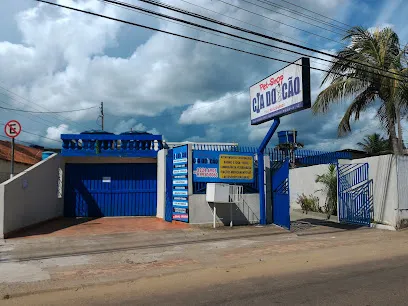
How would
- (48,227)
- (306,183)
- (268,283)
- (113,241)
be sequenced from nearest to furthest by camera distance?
(268,283)
(113,241)
(48,227)
(306,183)

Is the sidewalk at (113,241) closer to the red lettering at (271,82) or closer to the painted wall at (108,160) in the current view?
the painted wall at (108,160)

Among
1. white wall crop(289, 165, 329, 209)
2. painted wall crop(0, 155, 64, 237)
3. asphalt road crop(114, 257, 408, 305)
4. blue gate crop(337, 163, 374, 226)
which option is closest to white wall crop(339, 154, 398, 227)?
blue gate crop(337, 163, 374, 226)

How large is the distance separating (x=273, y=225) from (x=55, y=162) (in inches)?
352

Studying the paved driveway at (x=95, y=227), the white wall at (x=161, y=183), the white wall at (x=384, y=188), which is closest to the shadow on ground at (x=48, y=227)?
the paved driveway at (x=95, y=227)

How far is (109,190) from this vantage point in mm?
17266

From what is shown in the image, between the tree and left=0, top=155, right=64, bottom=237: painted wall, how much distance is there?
11819mm

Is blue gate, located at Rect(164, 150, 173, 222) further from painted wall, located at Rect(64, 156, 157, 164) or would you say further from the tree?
the tree

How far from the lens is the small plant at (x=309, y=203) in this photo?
65.9 ft

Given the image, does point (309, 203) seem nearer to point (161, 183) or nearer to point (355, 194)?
point (355, 194)

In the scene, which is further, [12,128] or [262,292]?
[12,128]

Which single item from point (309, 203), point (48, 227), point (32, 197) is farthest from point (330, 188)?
point (32, 197)

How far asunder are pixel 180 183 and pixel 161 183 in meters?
1.68

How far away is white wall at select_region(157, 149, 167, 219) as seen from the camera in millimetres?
16078

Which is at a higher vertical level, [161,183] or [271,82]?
[271,82]
